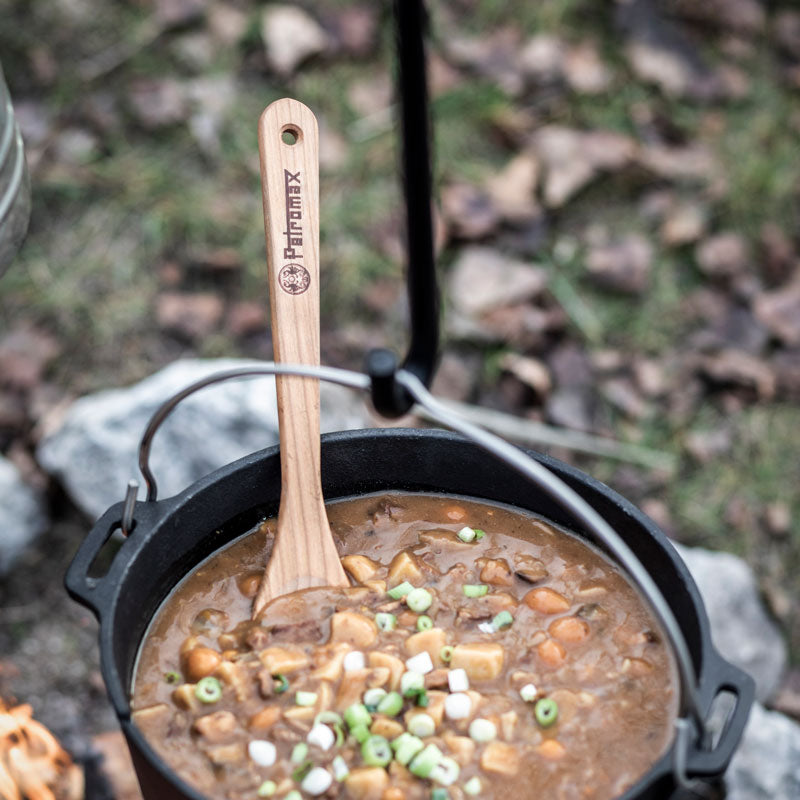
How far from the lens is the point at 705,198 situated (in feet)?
11.5

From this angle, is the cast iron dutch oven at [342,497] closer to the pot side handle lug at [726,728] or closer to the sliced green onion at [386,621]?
the pot side handle lug at [726,728]

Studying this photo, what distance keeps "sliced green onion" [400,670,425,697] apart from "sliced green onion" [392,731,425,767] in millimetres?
68

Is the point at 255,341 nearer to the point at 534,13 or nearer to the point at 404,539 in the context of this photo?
the point at 404,539

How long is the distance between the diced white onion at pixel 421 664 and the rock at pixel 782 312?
1990 millimetres

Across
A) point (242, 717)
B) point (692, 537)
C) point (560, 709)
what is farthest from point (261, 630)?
point (692, 537)

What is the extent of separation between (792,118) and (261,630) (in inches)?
116

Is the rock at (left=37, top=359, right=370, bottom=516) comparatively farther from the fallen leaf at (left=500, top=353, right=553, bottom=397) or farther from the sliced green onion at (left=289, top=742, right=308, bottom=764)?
the sliced green onion at (left=289, top=742, right=308, bottom=764)

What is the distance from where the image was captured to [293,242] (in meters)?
1.72

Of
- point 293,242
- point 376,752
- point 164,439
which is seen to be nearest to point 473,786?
point 376,752

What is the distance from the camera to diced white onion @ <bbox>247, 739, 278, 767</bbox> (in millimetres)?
1564

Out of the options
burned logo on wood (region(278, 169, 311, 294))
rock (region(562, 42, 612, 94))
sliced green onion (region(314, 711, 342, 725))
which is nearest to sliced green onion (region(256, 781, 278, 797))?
sliced green onion (region(314, 711, 342, 725))

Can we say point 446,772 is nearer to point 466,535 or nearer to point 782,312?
point 466,535

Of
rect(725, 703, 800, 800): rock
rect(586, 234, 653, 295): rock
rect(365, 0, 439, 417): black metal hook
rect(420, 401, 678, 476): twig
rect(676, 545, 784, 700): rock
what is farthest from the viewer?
rect(586, 234, 653, 295): rock

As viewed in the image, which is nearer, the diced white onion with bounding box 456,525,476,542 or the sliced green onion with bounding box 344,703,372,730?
the sliced green onion with bounding box 344,703,372,730
